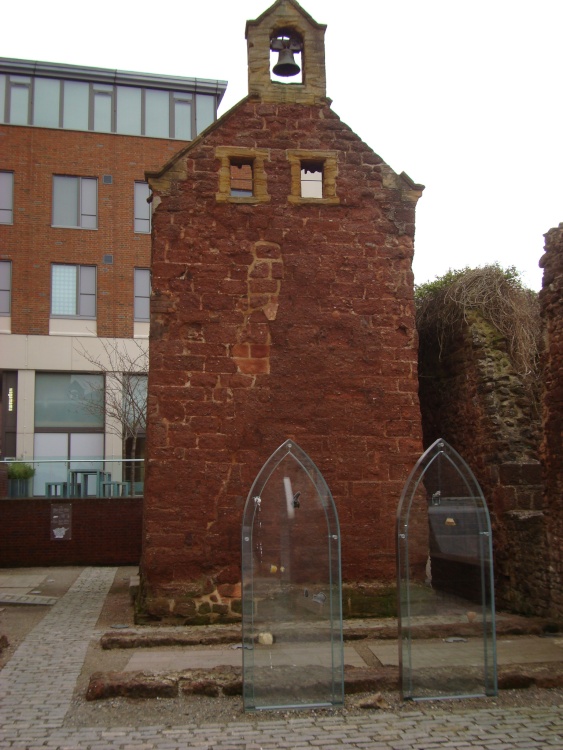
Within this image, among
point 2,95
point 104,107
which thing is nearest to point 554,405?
point 104,107

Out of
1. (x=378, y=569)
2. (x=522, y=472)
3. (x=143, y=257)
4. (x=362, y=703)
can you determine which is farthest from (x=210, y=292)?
(x=143, y=257)

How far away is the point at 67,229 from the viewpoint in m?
28.4

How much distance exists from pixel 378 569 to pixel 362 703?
12.4 ft

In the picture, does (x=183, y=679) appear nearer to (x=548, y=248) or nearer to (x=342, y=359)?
(x=342, y=359)

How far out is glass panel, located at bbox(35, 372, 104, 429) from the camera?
1079 inches

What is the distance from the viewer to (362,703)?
6523mm

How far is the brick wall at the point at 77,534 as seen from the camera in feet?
63.4

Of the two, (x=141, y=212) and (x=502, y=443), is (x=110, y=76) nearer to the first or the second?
(x=141, y=212)

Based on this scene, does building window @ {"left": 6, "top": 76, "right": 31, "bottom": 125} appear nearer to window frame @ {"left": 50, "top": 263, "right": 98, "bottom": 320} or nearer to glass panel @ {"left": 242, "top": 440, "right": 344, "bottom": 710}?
Answer: window frame @ {"left": 50, "top": 263, "right": 98, "bottom": 320}

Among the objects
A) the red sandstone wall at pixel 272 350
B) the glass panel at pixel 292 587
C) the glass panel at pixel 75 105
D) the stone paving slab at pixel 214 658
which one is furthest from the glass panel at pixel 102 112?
the glass panel at pixel 292 587

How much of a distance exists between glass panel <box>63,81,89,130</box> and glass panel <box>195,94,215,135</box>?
4073 mm

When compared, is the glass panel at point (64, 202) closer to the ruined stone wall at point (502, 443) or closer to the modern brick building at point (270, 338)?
the modern brick building at point (270, 338)

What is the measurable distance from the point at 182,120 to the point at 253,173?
829 inches

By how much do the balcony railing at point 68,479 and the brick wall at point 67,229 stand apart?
843cm
